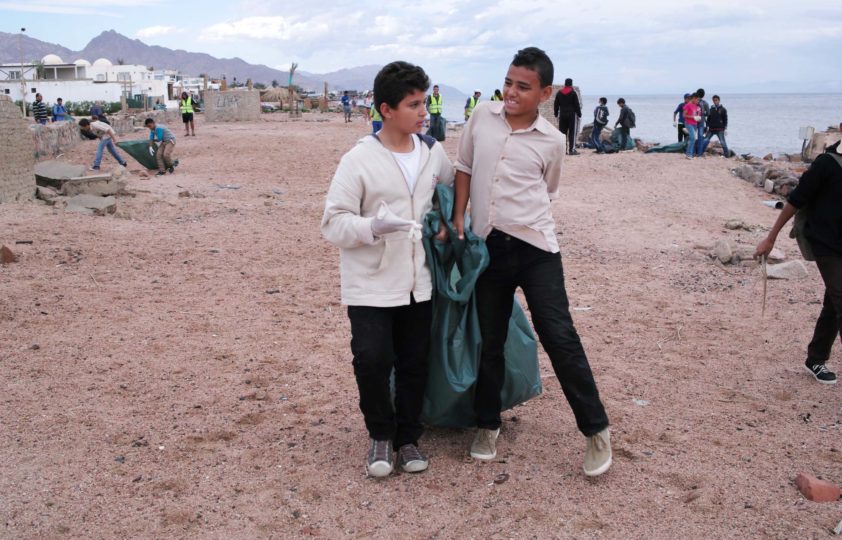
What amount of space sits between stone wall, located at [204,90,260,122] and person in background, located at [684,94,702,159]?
19506 mm

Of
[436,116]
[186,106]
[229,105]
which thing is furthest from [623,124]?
[229,105]

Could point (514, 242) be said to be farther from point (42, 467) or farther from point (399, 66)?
point (42, 467)

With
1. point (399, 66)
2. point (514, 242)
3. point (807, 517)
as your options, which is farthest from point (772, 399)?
point (399, 66)

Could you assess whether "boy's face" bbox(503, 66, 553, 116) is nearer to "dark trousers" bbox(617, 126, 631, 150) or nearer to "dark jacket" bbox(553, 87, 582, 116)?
"dark jacket" bbox(553, 87, 582, 116)

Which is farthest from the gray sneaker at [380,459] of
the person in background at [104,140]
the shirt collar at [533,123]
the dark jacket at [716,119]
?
the dark jacket at [716,119]

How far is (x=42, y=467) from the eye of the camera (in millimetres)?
3477

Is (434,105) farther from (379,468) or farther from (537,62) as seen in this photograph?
(379,468)

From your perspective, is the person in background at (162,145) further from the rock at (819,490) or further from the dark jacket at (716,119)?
the rock at (819,490)

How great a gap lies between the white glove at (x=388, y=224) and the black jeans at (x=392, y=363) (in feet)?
1.27

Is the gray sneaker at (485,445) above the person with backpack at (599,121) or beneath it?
beneath

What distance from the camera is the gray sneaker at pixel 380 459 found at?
10.8ft

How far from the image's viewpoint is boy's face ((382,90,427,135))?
10.1 ft

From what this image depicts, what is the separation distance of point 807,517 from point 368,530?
1732 millimetres

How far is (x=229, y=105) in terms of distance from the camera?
31.0 meters
